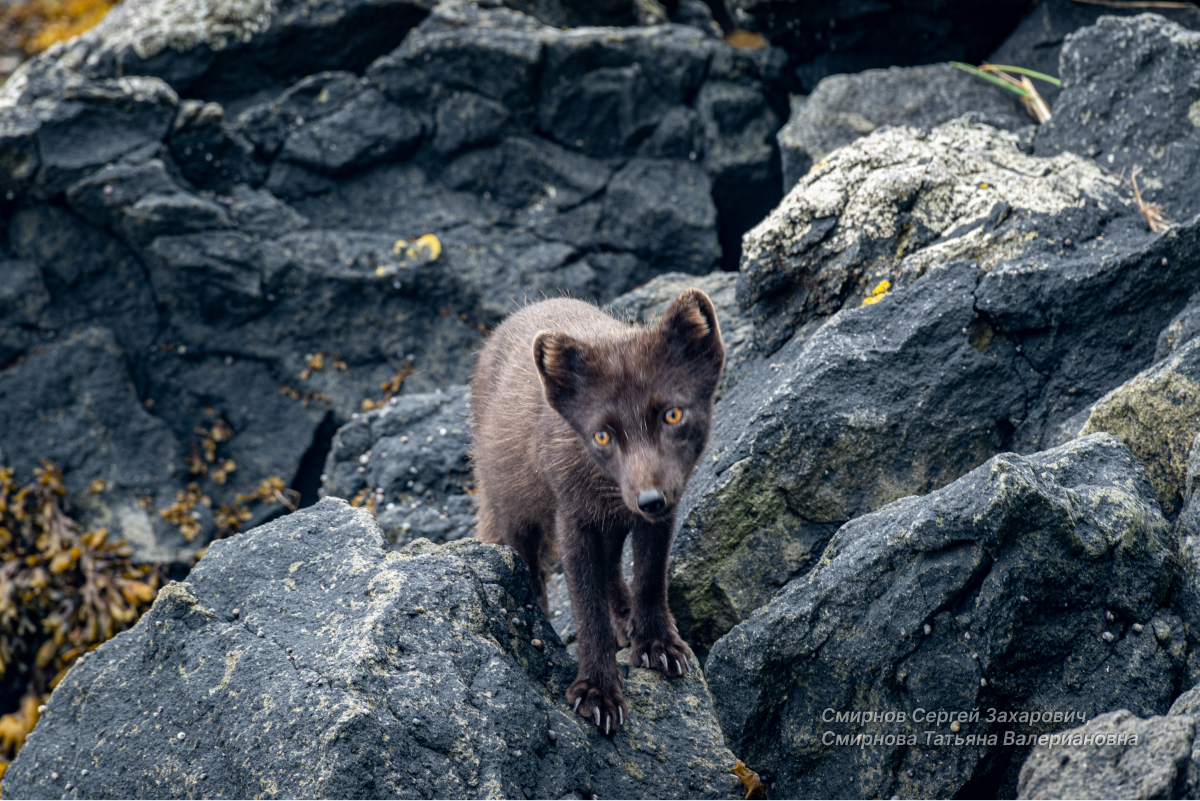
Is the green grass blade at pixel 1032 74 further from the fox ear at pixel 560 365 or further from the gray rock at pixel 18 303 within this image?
the gray rock at pixel 18 303

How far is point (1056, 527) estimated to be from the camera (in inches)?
145

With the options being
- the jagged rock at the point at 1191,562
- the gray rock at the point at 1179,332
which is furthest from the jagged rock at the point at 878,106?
the jagged rock at the point at 1191,562

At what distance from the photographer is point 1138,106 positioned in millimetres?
6348

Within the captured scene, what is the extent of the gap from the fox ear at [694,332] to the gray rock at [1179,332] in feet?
7.65

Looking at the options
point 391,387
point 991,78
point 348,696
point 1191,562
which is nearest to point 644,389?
point 348,696

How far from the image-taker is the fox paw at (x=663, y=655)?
4.60 m

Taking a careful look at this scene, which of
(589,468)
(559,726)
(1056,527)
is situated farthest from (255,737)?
(1056,527)

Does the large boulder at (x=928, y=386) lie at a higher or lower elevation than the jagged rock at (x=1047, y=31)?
lower

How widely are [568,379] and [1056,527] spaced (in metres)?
2.29

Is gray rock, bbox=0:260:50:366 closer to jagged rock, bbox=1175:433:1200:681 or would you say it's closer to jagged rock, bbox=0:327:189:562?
jagged rock, bbox=0:327:189:562

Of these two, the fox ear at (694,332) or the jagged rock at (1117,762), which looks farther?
the fox ear at (694,332)

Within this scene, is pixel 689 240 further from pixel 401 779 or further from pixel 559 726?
pixel 401 779

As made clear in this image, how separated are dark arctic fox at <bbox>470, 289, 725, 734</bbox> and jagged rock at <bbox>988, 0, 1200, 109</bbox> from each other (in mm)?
5461

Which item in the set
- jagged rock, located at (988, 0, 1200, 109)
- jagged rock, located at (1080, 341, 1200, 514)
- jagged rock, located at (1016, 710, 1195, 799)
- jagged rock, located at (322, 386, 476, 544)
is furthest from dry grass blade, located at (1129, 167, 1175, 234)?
→ jagged rock, located at (322, 386, 476, 544)
